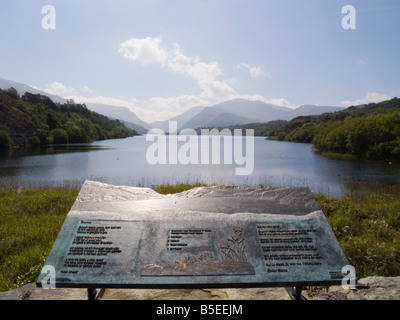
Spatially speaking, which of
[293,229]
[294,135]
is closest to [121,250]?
[293,229]

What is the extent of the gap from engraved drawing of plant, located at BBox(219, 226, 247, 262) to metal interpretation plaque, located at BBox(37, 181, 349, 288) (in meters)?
0.01

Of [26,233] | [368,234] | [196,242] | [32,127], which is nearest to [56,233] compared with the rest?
[26,233]

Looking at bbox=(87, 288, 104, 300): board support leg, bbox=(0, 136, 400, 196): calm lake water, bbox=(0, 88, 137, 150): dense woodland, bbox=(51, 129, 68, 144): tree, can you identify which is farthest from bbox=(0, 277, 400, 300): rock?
bbox=(51, 129, 68, 144): tree

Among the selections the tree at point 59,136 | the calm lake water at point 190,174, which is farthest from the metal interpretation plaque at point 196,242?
the tree at point 59,136

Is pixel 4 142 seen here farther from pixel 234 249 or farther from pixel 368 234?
pixel 234 249

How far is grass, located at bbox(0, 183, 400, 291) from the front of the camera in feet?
17.9

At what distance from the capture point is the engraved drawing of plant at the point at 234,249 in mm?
3611

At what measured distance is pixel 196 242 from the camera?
382cm

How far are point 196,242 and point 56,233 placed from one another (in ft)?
14.9

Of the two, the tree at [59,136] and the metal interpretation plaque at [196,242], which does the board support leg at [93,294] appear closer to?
the metal interpretation plaque at [196,242]

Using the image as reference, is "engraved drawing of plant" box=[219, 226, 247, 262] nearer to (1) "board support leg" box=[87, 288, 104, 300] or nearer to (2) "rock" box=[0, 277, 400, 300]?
(2) "rock" box=[0, 277, 400, 300]

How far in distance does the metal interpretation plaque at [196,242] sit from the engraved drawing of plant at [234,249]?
12 mm
